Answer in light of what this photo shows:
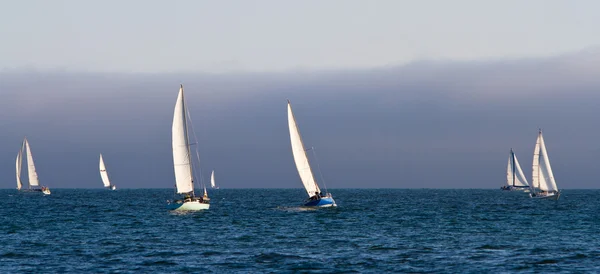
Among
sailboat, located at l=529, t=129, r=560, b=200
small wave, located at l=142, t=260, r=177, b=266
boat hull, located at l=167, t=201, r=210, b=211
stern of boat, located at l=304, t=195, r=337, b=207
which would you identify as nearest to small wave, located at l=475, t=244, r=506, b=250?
small wave, located at l=142, t=260, r=177, b=266

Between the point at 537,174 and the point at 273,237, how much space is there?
310 feet

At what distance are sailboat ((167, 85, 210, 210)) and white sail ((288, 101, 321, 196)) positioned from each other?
11.3 m

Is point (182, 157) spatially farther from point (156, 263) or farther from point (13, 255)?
point (156, 263)

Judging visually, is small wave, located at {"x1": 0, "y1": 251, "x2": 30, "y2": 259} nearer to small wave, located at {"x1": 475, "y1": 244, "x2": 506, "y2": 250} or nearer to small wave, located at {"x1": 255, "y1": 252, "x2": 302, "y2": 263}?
small wave, located at {"x1": 255, "y1": 252, "x2": 302, "y2": 263}

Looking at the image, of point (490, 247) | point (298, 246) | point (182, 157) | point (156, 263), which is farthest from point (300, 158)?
A: point (156, 263)

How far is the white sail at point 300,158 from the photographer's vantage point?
90.2m

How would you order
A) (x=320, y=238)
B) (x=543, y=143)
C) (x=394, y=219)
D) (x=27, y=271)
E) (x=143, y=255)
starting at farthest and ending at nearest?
(x=543, y=143), (x=394, y=219), (x=320, y=238), (x=143, y=255), (x=27, y=271)

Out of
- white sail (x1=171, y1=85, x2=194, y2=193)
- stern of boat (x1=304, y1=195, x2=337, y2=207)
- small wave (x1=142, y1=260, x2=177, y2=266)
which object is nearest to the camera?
small wave (x1=142, y1=260, x2=177, y2=266)

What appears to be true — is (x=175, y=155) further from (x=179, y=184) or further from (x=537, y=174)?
(x=537, y=174)

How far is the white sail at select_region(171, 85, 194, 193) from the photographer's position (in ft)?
284

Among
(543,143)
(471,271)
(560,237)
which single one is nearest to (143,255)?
(471,271)

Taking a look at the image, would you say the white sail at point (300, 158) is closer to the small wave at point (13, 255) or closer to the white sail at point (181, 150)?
the white sail at point (181, 150)

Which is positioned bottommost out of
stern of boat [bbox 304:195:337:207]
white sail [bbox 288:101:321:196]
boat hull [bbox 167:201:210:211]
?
stern of boat [bbox 304:195:337:207]

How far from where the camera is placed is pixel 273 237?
2315 inches
